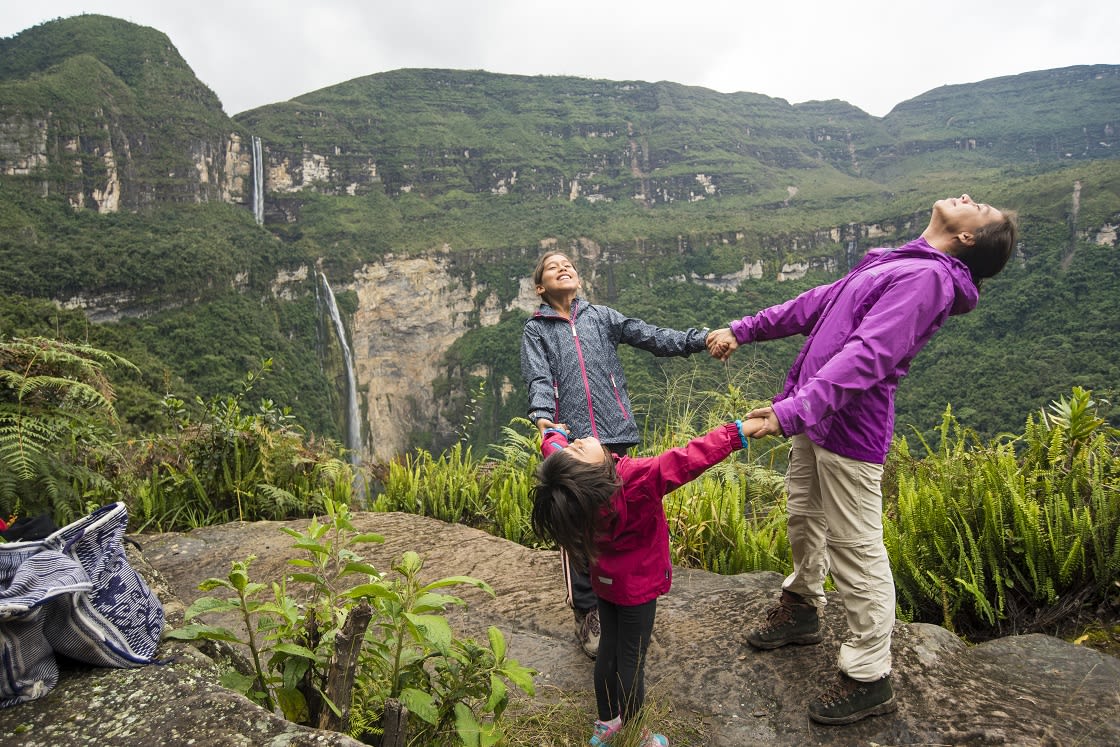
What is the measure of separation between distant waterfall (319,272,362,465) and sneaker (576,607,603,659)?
53.3 meters

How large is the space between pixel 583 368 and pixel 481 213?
273ft

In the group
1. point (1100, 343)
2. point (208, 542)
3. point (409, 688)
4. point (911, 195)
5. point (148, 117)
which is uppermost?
point (148, 117)

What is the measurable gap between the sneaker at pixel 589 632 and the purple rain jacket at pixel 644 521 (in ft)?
1.65

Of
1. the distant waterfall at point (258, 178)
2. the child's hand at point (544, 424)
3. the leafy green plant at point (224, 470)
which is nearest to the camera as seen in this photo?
the child's hand at point (544, 424)

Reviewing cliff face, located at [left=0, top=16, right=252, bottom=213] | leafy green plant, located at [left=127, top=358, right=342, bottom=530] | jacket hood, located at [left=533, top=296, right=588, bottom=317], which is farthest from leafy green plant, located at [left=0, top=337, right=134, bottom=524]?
cliff face, located at [left=0, top=16, right=252, bottom=213]

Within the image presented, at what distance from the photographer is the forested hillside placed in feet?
120

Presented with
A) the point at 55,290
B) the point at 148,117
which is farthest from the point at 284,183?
the point at 55,290

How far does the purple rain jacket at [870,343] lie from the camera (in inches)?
70.9

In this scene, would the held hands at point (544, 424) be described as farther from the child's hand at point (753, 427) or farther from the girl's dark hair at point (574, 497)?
the child's hand at point (753, 427)

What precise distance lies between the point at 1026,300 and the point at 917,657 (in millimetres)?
47418

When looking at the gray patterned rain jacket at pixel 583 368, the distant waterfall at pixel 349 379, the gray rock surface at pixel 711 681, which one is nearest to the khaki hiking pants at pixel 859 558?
the gray rock surface at pixel 711 681

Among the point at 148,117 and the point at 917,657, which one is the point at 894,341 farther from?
the point at 148,117

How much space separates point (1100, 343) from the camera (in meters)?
32.6

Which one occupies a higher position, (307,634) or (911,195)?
(911,195)
